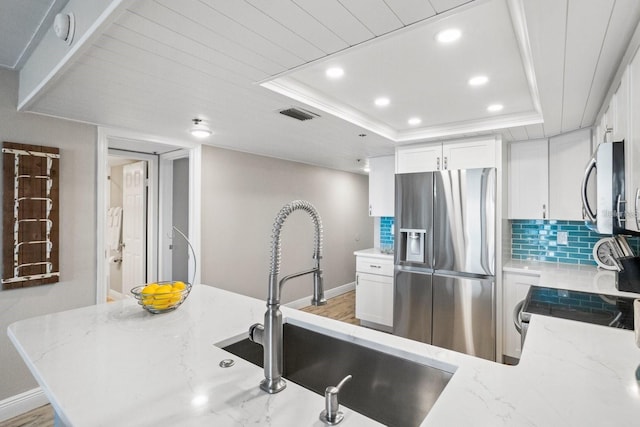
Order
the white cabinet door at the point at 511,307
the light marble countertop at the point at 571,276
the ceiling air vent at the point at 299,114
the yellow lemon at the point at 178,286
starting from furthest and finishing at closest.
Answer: the white cabinet door at the point at 511,307, the ceiling air vent at the point at 299,114, the light marble countertop at the point at 571,276, the yellow lemon at the point at 178,286

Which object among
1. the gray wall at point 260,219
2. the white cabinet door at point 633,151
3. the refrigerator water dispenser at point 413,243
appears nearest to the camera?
the white cabinet door at point 633,151

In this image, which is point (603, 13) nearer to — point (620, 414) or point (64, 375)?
point (620, 414)

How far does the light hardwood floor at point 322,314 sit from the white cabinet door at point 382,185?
144 cm

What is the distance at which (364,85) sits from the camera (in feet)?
6.96

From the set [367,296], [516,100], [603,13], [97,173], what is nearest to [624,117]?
[603,13]

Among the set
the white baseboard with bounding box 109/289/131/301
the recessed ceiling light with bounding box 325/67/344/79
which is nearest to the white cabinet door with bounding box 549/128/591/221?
the recessed ceiling light with bounding box 325/67/344/79

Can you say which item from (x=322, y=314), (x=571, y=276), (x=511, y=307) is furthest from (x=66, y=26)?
(x=322, y=314)

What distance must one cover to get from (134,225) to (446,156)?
151 inches

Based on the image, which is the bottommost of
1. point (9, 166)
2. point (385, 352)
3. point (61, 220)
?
point (385, 352)

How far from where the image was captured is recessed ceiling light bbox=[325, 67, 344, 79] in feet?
6.22

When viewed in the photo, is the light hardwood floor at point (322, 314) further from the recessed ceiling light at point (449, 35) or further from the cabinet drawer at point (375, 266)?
the recessed ceiling light at point (449, 35)

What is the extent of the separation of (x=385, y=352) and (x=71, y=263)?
8.49ft

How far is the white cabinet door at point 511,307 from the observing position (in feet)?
9.53

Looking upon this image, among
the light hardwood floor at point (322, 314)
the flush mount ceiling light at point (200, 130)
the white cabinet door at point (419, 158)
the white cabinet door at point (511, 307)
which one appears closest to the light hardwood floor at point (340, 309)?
the light hardwood floor at point (322, 314)
